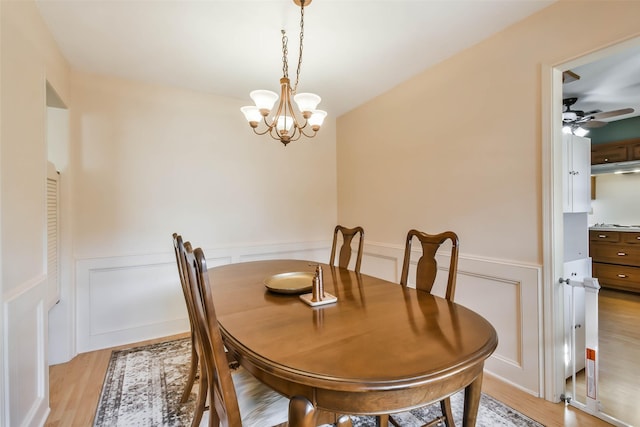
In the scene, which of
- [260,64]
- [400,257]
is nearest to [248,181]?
[260,64]

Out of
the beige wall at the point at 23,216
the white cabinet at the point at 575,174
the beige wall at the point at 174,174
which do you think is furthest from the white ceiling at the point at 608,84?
the beige wall at the point at 23,216

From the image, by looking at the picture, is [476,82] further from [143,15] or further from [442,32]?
[143,15]

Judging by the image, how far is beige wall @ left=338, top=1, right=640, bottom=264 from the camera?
1.82 m

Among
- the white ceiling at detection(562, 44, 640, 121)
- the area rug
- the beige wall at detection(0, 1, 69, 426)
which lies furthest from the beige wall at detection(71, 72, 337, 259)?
the white ceiling at detection(562, 44, 640, 121)

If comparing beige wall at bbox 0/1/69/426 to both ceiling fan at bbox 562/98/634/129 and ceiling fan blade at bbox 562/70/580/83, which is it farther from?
ceiling fan at bbox 562/98/634/129

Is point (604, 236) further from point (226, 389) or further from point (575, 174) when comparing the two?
point (226, 389)

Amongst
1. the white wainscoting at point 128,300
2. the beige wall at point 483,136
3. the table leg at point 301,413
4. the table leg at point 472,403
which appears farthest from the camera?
the white wainscoting at point 128,300

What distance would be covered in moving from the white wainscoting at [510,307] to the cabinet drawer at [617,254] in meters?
3.66

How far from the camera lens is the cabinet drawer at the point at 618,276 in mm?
4145

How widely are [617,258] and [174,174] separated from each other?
6090 mm

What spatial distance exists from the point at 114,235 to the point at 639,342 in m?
4.90

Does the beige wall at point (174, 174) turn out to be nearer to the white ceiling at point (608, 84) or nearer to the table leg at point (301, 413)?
the table leg at point (301, 413)

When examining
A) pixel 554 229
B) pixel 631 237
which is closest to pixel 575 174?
pixel 554 229

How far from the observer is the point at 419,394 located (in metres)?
0.86
